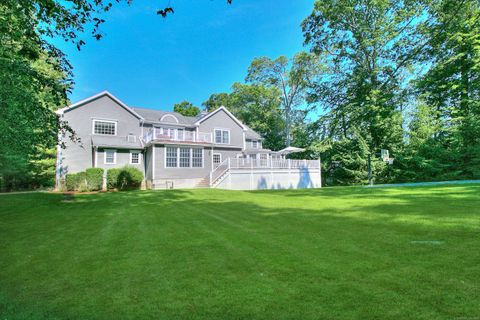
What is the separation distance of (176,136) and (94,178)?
22.6 feet

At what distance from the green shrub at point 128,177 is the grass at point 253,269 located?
1361 cm

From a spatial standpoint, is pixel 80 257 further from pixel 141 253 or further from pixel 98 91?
pixel 98 91

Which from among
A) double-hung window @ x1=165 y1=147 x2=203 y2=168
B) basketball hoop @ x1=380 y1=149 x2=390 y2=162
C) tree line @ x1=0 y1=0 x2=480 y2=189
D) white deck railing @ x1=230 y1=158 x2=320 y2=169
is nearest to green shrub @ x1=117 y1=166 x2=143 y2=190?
double-hung window @ x1=165 y1=147 x2=203 y2=168

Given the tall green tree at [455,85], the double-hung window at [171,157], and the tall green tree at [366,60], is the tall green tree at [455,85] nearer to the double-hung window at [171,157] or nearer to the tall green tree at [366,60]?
the tall green tree at [366,60]

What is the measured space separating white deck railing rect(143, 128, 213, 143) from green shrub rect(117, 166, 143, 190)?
2735mm

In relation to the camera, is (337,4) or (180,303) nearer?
(180,303)

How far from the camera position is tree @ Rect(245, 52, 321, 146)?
36094 mm

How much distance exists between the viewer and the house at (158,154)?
20703mm

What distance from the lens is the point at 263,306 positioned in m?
2.65

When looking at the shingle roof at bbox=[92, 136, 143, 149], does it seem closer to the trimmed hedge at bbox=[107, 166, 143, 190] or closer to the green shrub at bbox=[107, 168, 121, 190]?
the trimmed hedge at bbox=[107, 166, 143, 190]

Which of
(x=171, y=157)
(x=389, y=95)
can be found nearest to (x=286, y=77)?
(x=389, y=95)

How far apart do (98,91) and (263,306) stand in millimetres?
23297

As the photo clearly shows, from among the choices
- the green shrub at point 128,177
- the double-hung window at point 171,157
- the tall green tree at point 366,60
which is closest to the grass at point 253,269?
the green shrub at point 128,177

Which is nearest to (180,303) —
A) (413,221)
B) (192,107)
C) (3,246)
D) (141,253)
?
(141,253)
